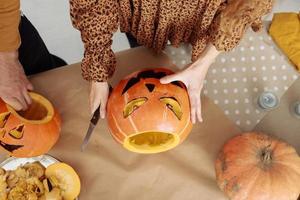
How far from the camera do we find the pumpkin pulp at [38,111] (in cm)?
72

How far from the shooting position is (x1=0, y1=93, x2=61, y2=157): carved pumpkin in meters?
0.68

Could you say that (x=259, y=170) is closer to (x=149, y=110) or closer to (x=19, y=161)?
(x=149, y=110)

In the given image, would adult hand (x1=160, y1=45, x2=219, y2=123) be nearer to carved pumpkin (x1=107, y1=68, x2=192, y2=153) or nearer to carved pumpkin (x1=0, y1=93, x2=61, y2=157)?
carved pumpkin (x1=107, y1=68, x2=192, y2=153)

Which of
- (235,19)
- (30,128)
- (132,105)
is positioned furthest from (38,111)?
(235,19)

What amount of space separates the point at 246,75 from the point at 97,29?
0.36 m

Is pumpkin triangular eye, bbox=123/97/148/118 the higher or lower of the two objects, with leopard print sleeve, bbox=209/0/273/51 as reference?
lower

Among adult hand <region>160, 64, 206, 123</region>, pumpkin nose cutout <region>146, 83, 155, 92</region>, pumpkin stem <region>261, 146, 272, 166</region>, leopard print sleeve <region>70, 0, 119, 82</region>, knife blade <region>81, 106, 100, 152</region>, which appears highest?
leopard print sleeve <region>70, 0, 119, 82</region>

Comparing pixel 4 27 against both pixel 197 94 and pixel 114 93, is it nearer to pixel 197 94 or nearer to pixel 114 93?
pixel 114 93

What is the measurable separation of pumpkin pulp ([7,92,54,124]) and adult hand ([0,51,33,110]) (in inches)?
0.5

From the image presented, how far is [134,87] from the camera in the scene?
0.66m

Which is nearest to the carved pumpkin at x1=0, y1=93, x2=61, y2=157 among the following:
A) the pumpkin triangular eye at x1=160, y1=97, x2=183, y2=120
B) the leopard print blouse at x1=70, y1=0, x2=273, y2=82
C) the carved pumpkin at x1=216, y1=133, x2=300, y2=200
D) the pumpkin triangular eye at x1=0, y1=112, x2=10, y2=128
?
the pumpkin triangular eye at x1=0, y1=112, x2=10, y2=128

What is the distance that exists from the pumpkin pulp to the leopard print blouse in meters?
0.09

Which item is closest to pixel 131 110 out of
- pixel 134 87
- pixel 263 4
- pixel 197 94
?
pixel 134 87

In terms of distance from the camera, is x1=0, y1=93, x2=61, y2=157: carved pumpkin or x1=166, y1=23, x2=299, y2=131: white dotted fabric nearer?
x1=0, y1=93, x2=61, y2=157: carved pumpkin
